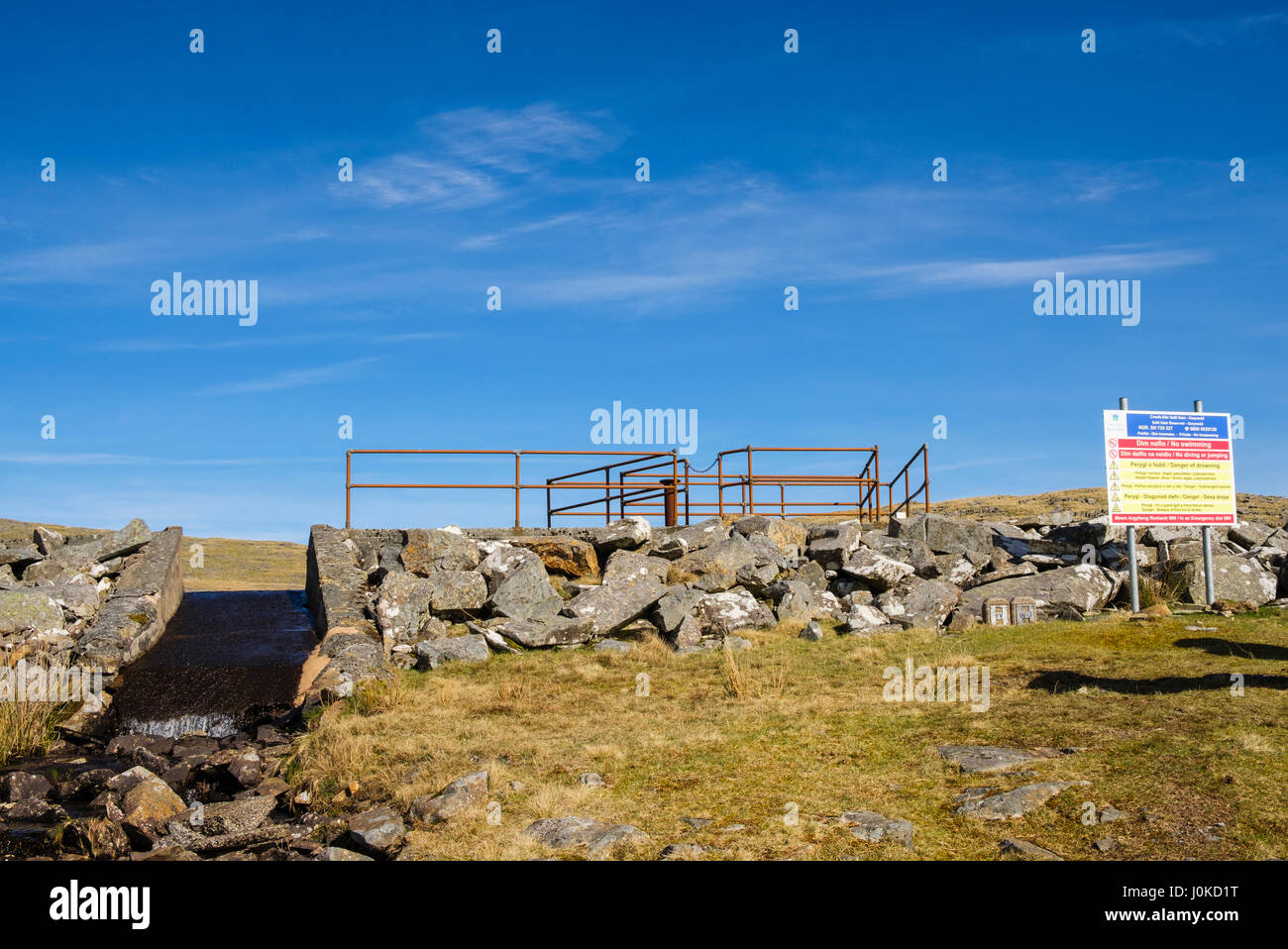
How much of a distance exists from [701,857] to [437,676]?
7.39 metres

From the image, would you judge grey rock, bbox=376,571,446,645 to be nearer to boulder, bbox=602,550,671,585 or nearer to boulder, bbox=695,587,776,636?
boulder, bbox=602,550,671,585

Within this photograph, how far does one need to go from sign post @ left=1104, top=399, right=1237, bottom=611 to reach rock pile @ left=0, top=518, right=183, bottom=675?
15302 millimetres

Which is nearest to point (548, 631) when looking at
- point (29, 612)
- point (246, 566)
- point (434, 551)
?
point (434, 551)

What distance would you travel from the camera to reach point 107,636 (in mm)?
13922

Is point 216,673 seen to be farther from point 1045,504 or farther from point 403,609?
point 1045,504

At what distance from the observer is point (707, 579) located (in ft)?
54.6

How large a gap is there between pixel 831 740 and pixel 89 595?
40.4ft

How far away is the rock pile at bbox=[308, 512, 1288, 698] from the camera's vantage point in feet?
47.9

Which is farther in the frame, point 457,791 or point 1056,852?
point 457,791

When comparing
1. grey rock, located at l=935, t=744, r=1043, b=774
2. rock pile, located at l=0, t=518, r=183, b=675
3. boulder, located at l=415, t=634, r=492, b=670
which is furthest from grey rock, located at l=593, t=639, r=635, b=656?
rock pile, located at l=0, t=518, r=183, b=675

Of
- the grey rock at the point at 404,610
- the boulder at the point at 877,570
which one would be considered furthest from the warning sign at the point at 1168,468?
the grey rock at the point at 404,610

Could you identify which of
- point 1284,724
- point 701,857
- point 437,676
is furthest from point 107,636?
point 1284,724

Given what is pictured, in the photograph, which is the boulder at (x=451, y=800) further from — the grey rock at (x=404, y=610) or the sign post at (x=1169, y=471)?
the sign post at (x=1169, y=471)
